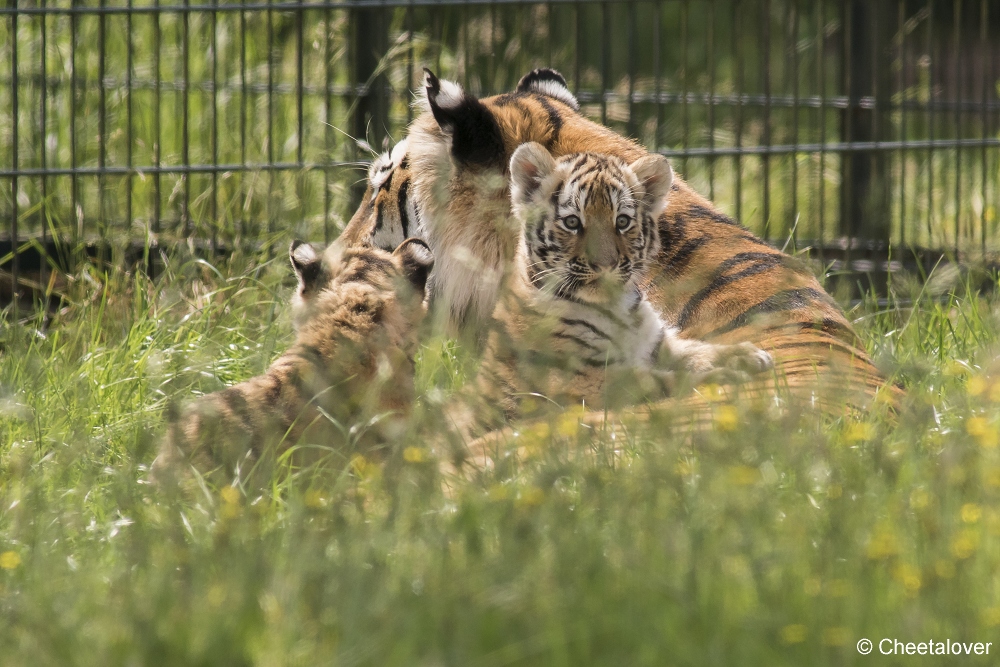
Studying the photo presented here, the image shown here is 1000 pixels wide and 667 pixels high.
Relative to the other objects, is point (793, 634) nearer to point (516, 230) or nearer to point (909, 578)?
point (909, 578)

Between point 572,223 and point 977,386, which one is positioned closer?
point 977,386

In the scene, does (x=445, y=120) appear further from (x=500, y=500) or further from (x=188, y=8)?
(x=500, y=500)

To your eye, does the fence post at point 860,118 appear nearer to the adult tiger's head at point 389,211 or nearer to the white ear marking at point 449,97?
the adult tiger's head at point 389,211

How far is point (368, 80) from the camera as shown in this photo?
17.0 feet

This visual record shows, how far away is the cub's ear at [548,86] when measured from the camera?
4309mm

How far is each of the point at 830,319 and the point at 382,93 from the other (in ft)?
8.41

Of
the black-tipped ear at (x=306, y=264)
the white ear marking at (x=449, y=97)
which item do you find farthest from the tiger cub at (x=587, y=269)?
the black-tipped ear at (x=306, y=264)

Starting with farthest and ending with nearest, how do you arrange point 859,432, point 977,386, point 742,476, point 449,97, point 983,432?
point 449,97
point 977,386
point 859,432
point 983,432
point 742,476

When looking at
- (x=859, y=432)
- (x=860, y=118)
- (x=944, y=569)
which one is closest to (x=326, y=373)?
(x=859, y=432)

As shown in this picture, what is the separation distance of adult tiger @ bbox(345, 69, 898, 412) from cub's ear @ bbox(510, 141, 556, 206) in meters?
0.06

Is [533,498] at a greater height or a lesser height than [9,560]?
greater

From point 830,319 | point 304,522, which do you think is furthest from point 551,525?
point 830,319

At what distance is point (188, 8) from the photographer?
4.73m

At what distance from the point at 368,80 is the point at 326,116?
30cm
